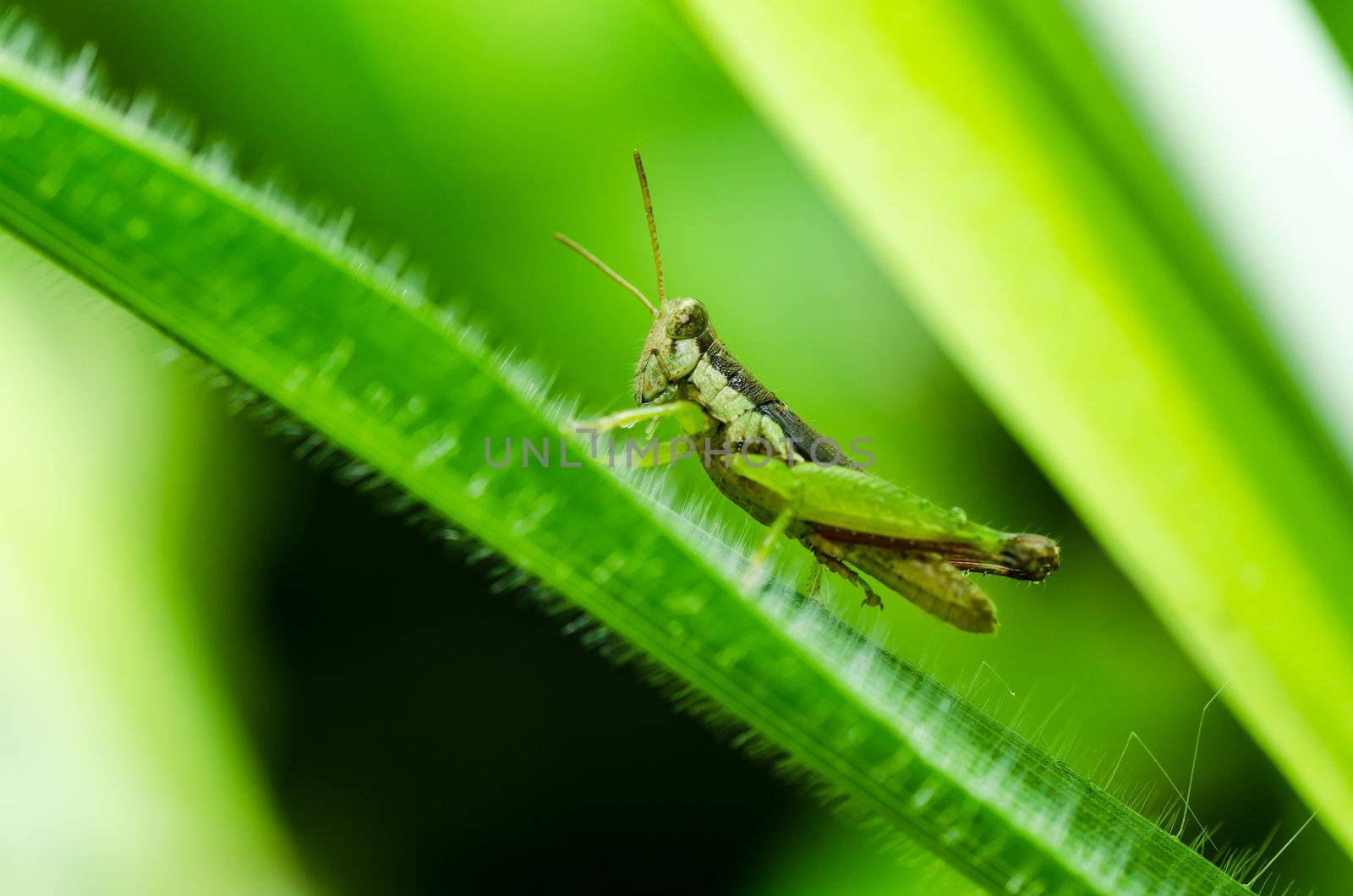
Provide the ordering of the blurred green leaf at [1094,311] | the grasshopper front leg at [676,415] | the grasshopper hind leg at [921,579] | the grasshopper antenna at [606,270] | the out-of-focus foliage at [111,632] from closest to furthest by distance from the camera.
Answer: the blurred green leaf at [1094,311] → the out-of-focus foliage at [111,632] → the grasshopper hind leg at [921,579] → the grasshopper antenna at [606,270] → the grasshopper front leg at [676,415]

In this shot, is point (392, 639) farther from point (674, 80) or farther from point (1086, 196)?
point (1086, 196)

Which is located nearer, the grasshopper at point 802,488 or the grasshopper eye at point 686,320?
the grasshopper at point 802,488

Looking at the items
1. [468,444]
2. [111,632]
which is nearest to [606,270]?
[111,632]

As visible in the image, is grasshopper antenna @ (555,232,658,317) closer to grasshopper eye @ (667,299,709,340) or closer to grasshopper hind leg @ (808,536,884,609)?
grasshopper eye @ (667,299,709,340)

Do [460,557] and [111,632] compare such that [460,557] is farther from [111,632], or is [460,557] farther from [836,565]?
[836,565]

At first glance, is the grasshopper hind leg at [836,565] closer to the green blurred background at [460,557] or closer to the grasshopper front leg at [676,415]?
the green blurred background at [460,557]

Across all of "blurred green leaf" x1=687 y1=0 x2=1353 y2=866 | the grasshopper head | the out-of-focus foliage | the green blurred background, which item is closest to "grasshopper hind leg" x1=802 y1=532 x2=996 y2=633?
the green blurred background

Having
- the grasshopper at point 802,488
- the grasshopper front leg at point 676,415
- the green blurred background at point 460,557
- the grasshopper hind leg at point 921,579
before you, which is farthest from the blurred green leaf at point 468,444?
the grasshopper front leg at point 676,415
